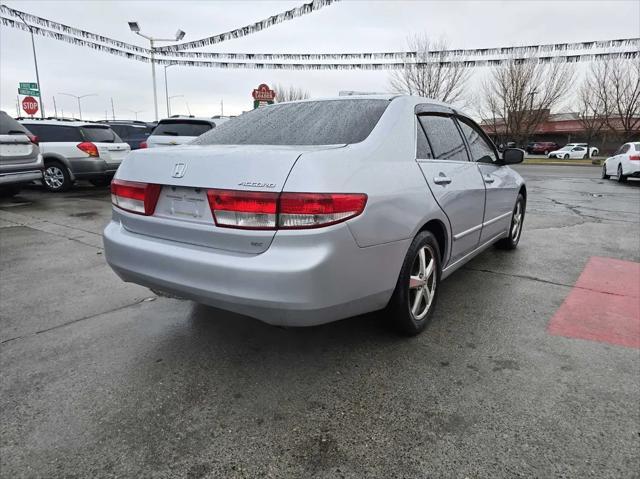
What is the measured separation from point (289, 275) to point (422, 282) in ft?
3.77

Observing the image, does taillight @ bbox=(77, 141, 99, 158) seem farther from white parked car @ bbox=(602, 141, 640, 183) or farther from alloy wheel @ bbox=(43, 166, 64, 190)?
white parked car @ bbox=(602, 141, 640, 183)

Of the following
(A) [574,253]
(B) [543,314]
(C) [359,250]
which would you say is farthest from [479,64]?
(C) [359,250]

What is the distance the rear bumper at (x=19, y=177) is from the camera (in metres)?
8.06

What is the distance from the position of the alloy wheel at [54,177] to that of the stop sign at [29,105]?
1726 centimetres

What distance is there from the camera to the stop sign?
955 inches

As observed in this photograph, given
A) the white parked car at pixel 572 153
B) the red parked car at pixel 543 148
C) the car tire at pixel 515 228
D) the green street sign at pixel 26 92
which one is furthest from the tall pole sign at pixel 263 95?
the red parked car at pixel 543 148

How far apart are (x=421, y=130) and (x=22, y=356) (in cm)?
290

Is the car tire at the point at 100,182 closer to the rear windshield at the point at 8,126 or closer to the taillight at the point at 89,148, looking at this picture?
the taillight at the point at 89,148

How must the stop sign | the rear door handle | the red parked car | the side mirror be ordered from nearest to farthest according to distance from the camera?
the rear door handle → the side mirror → the stop sign → the red parked car

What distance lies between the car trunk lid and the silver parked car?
6.90m

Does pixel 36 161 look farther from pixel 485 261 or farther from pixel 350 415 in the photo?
pixel 350 415

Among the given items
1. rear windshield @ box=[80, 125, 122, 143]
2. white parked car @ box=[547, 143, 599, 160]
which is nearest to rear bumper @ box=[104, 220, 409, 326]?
rear windshield @ box=[80, 125, 122, 143]

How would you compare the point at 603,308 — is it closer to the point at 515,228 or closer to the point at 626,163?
the point at 515,228

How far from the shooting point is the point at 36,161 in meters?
8.65
